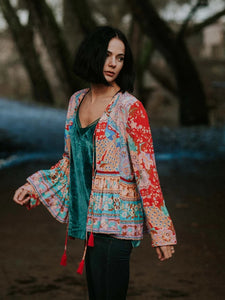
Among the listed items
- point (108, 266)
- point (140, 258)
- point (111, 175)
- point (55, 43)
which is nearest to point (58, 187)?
point (111, 175)

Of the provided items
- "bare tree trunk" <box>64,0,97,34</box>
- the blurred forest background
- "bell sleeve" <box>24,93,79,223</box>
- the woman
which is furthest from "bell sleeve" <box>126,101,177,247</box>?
"bare tree trunk" <box>64,0,97,34</box>

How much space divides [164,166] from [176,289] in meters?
6.14

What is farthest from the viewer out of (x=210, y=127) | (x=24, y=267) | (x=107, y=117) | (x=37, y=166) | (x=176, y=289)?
(x=210, y=127)

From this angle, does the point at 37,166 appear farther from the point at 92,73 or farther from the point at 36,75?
the point at 36,75

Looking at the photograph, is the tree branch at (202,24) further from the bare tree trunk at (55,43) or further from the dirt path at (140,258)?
the dirt path at (140,258)

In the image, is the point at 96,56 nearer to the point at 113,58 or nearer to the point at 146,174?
the point at 113,58

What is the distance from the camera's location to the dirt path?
4.56 metres

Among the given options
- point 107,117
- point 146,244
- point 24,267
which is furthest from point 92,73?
point 146,244

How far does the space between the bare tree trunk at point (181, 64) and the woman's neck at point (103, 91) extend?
Result: 1304 cm

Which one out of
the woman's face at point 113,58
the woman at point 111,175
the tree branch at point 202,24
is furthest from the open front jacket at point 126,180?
the tree branch at point 202,24

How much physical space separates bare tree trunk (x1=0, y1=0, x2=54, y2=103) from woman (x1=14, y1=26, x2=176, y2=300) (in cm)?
1775

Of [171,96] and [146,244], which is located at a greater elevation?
[171,96]

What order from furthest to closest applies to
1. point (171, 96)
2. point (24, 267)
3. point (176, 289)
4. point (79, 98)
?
point (171, 96) < point (24, 267) < point (176, 289) < point (79, 98)

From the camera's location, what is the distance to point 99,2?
2895cm
